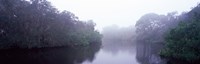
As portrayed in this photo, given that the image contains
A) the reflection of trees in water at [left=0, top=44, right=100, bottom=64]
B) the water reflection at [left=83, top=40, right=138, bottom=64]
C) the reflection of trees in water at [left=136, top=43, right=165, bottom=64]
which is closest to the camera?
the reflection of trees in water at [left=0, top=44, right=100, bottom=64]

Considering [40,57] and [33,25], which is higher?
[33,25]

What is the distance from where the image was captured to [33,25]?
35812mm

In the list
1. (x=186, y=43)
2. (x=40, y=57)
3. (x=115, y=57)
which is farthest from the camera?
(x=115, y=57)

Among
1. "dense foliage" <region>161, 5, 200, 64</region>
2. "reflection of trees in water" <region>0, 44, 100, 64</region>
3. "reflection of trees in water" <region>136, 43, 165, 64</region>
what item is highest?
"dense foliage" <region>161, 5, 200, 64</region>

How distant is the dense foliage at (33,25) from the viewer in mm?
31073

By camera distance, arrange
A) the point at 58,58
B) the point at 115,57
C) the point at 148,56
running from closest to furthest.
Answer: the point at 58,58 → the point at 115,57 → the point at 148,56

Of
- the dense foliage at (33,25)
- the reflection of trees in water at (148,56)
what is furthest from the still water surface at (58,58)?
the dense foliage at (33,25)

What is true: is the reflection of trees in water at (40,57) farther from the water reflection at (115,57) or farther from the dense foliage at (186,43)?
the dense foliage at (186,43)

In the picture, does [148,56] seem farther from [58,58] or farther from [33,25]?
[33,25]

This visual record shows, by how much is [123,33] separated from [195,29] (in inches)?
3328

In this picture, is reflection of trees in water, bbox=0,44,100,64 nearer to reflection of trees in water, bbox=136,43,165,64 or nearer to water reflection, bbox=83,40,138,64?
water reflection, bbox=83,40,138,64

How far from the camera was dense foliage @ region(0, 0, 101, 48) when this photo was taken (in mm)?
31073

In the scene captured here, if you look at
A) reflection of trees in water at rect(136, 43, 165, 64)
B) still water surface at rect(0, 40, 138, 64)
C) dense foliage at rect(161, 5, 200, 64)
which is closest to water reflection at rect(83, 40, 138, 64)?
still water surface at rect(0, 40, 138, 64)

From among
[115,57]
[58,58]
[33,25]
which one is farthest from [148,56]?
[33,25]
